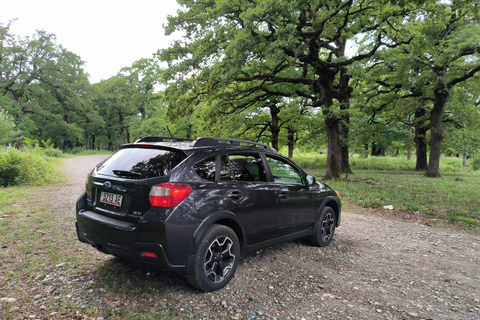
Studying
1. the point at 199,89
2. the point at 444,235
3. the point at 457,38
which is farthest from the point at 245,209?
the point at 457,38

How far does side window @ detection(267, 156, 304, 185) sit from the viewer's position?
13.3 feet

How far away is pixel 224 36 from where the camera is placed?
33.3 feet

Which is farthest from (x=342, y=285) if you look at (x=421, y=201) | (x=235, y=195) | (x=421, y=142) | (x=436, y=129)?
(x=421, y=142)

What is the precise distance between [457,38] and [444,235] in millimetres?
10888

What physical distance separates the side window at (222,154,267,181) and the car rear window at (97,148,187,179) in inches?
28.7

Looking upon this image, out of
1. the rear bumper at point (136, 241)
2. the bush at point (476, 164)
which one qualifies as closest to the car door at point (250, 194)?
the rear bumper at point (136, 241)

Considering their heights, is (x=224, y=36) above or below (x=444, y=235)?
above

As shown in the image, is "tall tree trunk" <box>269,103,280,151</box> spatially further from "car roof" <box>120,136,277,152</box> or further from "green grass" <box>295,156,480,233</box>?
"car roof" <box>120,136,277,152</box>

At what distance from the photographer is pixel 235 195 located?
3248 millimetres

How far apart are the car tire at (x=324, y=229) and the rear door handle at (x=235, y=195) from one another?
1.94 metres

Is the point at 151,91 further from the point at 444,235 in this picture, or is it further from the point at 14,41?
the point at 444,235

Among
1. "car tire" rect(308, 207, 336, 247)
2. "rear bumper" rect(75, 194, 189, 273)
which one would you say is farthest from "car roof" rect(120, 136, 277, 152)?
"car tire" rect(308, 207, 336, 247)

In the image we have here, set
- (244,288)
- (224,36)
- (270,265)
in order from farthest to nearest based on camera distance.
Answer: (224,36) < (270,265) < (244,288)

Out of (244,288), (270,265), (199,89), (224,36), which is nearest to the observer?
(244,288)
